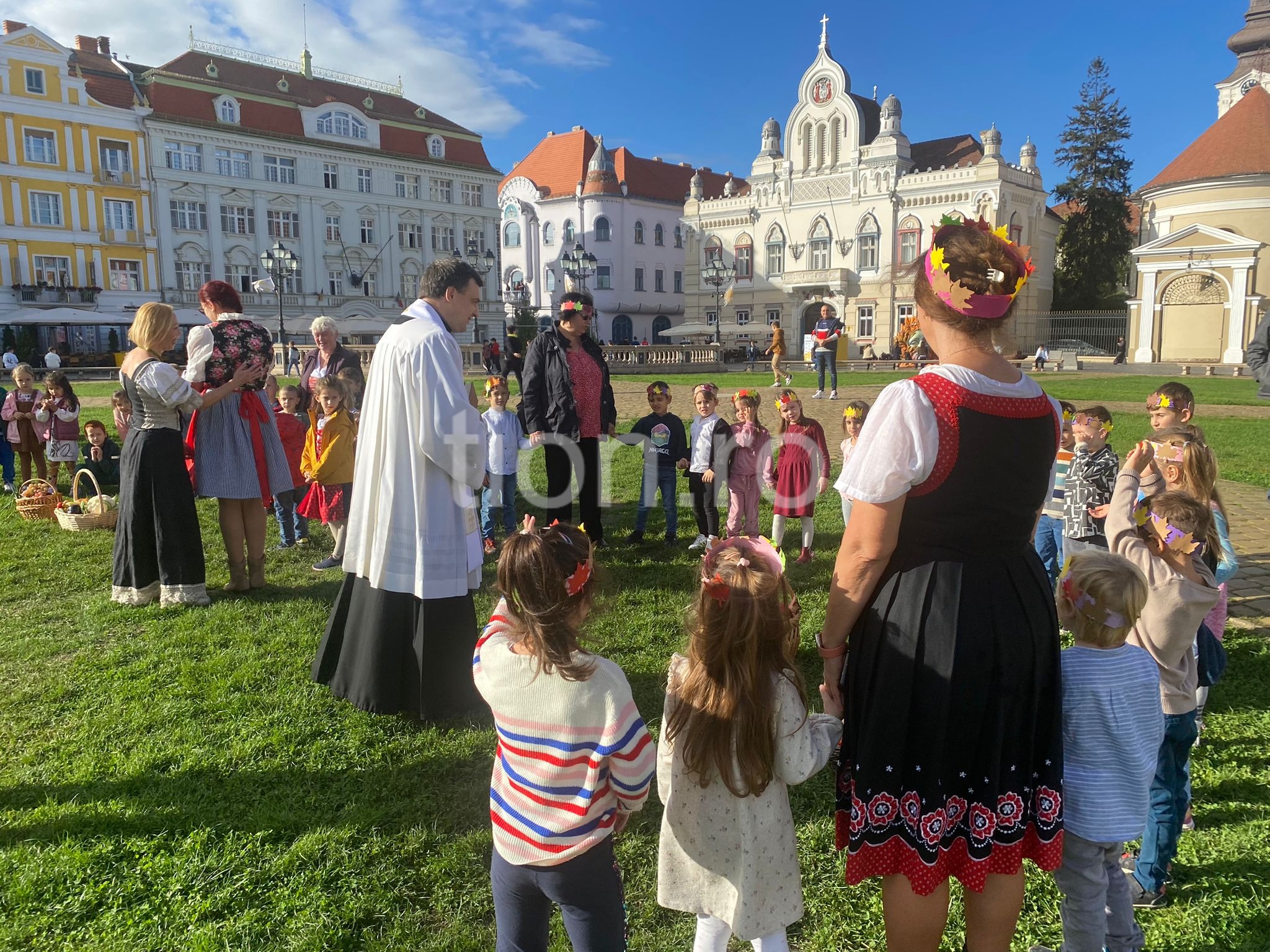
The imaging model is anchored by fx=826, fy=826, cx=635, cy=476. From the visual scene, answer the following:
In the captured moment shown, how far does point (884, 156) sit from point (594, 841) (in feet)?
164

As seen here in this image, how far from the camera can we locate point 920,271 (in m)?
2.30

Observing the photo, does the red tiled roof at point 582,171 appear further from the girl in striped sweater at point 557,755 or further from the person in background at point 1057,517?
the girl in striped sweater at point 557,755

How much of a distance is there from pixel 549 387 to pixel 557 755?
5.19 m

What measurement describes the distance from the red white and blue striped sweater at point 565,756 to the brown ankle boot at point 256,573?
4.57 meters

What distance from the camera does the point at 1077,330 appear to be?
45.8 m

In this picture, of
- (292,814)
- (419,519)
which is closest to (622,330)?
(419,519)

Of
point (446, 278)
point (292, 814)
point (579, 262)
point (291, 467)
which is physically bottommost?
point (292, 814)

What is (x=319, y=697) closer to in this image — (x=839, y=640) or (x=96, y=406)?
(x=839, y=640)

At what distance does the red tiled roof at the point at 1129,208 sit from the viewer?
5253 centimetres

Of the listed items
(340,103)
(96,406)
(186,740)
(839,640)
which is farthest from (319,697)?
(340,103)

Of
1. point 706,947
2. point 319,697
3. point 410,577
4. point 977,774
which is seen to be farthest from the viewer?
point 319,697

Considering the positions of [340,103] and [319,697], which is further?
[340,103]

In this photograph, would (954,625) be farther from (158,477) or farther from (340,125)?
(340,125)

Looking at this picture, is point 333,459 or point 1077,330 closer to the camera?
point 333,459
